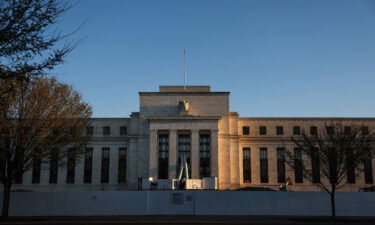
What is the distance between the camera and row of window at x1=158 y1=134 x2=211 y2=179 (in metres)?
63.9

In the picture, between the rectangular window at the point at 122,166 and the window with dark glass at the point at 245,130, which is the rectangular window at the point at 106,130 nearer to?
the rectangular window at the point at 122,166

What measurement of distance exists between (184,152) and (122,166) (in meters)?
11.7

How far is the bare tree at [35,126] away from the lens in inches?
1286

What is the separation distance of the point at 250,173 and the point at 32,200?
40397 millimetres

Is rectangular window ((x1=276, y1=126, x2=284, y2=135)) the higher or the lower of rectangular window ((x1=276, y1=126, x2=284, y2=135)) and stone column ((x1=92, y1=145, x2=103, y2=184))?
the higher

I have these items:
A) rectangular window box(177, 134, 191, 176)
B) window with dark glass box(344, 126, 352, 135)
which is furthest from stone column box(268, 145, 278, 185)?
window with dark glass box(344, 126, 352, 135)

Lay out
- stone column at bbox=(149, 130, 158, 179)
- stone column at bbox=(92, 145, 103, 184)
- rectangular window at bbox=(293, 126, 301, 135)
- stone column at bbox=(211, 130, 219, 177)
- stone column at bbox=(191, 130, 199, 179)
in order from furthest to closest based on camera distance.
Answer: rectangular window at bbox=(293, 126, 301, 135), stone column at bbox=(92, 145, 103, 184), stone column at bbox=(149, 130, 158, 179), stone column at bbox=(191, 130, 199, 179), stone column at bbox=(211, 130, 219, 177)

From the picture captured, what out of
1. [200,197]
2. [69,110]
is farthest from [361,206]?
[69,110]

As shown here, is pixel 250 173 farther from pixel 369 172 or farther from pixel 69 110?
pixel 69 110

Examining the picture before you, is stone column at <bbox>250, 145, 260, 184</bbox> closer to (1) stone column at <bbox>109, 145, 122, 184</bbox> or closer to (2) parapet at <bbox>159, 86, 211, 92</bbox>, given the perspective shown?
(2) parapet at <bbox>159, 86, 211, 92</bbox>

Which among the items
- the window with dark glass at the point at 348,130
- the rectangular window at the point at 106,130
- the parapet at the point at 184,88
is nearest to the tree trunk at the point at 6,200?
the window with dark glass at the point at 348,130

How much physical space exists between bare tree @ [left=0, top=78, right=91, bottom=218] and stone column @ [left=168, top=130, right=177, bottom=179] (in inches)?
1104

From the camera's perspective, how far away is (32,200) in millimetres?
A: 36156

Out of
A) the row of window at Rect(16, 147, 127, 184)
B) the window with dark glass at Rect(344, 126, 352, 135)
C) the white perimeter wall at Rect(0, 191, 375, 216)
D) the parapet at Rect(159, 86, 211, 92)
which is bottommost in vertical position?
the white perimeter wall at Rect(0, 191, 375, 216)
